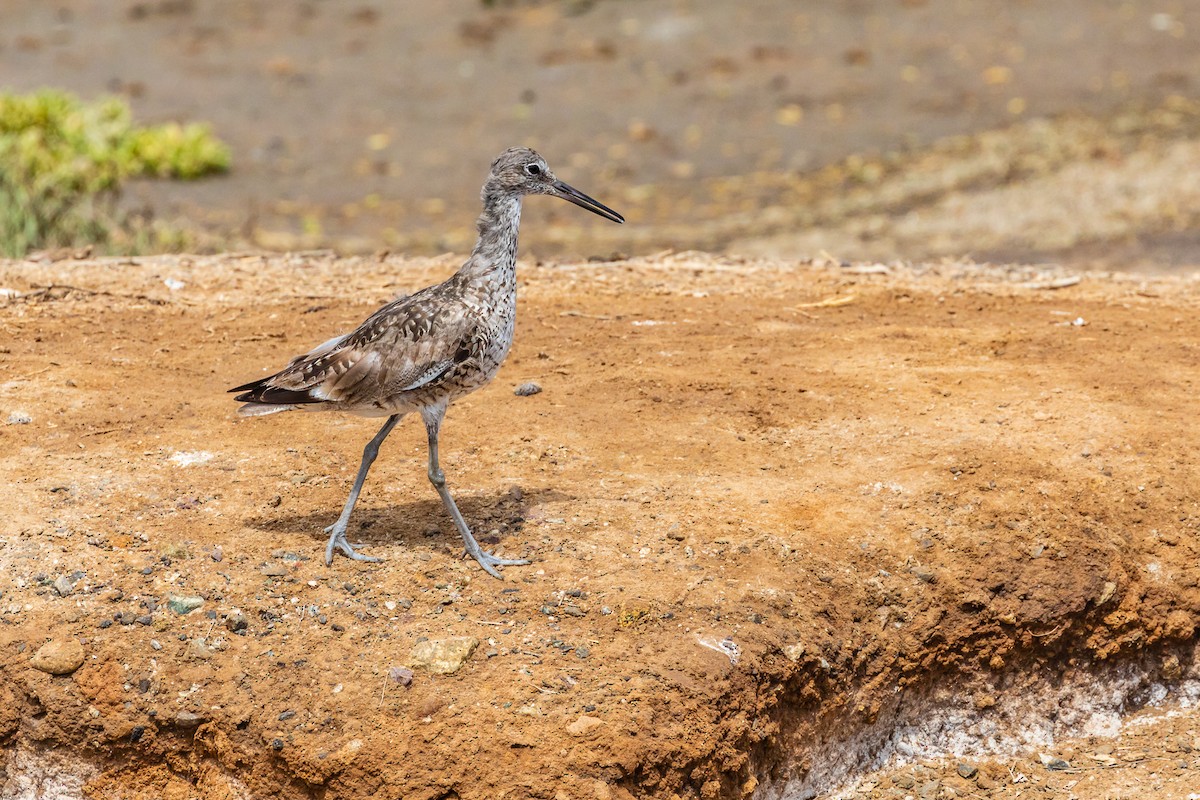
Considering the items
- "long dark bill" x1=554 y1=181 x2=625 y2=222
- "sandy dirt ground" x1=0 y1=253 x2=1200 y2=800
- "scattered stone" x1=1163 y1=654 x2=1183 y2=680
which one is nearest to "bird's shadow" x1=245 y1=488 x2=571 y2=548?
"sandy dirt ground" x1=0 y1=253 x2=1200 y2=800

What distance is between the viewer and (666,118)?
17.1 m

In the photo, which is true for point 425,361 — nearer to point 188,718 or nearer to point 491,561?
point 491,561

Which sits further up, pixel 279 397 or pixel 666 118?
pixel 279 397

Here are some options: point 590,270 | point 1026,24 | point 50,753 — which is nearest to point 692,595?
point 50,753

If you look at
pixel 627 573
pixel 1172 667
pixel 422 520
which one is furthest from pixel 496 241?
pixel 1172 667

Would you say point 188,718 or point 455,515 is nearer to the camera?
point 188,718

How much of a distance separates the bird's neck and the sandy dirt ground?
101cm

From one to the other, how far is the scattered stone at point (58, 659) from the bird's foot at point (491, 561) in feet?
4.89

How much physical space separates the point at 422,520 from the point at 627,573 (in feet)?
3.22

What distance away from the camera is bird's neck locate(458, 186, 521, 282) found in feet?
18.6

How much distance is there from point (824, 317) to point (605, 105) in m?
9.66

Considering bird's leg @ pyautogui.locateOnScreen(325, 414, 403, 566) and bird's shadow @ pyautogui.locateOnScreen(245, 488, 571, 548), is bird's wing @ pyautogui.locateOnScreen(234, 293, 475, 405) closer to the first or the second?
bird's leg @ pyautogui.locateOnScreen(325, 414, 403, 566)

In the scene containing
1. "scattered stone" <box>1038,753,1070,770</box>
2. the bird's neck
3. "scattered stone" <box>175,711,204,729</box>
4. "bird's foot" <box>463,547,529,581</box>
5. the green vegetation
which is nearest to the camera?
"scattered stone" <box>175,711,204,729</box>

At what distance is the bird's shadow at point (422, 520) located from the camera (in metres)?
5.72
